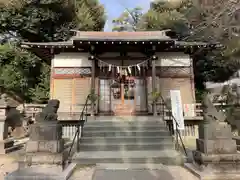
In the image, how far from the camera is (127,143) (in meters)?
6.73

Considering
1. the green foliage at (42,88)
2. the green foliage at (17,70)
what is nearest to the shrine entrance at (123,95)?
the green foliage at (42,88)

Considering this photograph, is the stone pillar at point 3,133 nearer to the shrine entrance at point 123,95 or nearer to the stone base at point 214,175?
the shrine entrance at point 123,95

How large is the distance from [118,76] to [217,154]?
7509 mm

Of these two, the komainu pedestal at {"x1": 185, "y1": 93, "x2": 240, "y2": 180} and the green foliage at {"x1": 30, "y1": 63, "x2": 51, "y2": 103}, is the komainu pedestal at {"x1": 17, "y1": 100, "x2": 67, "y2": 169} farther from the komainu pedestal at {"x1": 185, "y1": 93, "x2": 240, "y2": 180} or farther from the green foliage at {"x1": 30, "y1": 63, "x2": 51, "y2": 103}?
the green foliage at {"x1": 30, "y1": 63, "x2": 51, "y2": 103}

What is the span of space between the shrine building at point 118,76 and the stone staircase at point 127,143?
2519 mm

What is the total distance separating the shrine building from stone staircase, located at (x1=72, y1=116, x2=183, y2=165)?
2519 millimetres

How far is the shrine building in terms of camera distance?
421 inches

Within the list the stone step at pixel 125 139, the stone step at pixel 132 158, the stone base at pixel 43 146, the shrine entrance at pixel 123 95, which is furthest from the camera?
the shrine entrance at pixel 123 95

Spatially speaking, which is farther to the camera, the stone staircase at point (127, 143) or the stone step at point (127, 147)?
the stone step at point (127, 147)

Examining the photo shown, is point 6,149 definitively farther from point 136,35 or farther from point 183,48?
point 183,48

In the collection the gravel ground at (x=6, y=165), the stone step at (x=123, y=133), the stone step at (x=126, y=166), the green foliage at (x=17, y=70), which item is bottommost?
the stone step at (x=126, y=166)

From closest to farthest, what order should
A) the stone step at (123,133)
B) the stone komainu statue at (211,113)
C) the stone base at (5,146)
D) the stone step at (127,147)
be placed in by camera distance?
the stone komainu statue at (211,113), the stone step at (127,147), the stone base at (5,146), the stone step at (123,133)

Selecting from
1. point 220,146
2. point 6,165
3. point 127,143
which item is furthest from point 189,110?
point 6,165

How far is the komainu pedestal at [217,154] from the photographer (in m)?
4.25
